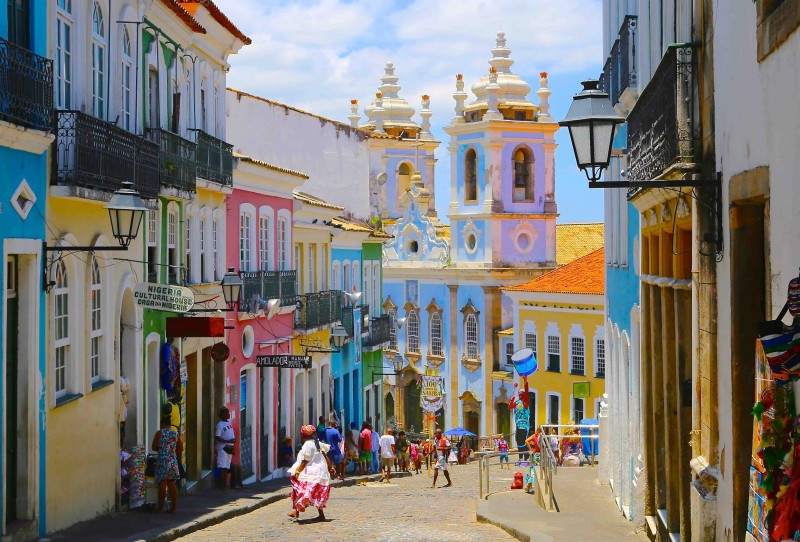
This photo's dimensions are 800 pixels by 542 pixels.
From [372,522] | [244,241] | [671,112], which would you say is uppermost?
[671,112]

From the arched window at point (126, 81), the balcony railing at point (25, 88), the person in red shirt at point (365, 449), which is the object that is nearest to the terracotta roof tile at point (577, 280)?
the person in red shirt at point (365, 449)

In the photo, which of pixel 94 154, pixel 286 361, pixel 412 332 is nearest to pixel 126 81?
pixel 94 154

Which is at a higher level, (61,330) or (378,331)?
(61,330)

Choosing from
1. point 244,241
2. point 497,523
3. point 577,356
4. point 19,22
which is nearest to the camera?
point 19,22

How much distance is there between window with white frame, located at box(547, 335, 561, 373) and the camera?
148 ft

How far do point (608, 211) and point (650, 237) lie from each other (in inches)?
239

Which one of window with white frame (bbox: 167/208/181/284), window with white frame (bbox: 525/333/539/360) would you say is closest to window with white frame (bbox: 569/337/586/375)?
window with white frame (bbox: 525/333/539/360)

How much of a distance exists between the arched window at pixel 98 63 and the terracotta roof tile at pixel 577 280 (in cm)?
2906

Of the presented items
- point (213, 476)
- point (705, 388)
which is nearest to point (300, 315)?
point (213, 476)

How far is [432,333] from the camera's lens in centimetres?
5884

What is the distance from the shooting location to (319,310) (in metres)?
29.6

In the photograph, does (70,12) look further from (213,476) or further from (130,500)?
(213,476)

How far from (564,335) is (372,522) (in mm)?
28701

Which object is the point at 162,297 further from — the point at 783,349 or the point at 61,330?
the point at 783,349
